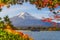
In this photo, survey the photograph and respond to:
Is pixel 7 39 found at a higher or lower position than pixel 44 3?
lower

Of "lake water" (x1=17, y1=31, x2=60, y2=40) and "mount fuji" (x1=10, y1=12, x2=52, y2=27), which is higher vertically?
"mount fuji" (x1=10, y1=12, x2=52, y2=27)

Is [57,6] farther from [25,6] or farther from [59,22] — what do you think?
[25,6]

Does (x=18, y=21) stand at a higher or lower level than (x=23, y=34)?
higher

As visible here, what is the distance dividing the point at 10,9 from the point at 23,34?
0.26m

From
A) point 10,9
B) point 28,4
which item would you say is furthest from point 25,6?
point 10,9

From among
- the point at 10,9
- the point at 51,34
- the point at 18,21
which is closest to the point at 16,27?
the point at 18,21

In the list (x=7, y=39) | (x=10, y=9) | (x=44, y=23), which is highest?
(x=10, y=9)

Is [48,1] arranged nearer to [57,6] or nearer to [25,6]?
[57,6]

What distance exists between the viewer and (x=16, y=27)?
5.02 ft

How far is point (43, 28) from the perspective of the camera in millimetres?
1531

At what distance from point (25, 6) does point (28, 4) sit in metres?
0.03

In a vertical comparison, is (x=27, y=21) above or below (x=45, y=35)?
above

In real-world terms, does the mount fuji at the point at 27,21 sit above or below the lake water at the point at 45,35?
above

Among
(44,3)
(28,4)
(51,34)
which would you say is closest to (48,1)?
(44,3)
